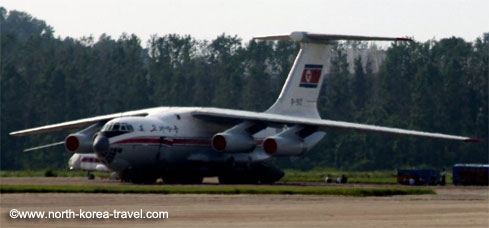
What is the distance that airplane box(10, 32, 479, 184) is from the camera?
148 ft

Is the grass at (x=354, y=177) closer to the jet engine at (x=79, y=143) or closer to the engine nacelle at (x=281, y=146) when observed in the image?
the engine nacelle at (x=281, y=146)

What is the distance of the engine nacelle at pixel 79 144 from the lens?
46.3 m

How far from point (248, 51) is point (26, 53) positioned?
60.6 feet

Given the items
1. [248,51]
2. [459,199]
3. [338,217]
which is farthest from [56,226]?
[248,51]

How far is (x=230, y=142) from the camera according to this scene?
45438 mm

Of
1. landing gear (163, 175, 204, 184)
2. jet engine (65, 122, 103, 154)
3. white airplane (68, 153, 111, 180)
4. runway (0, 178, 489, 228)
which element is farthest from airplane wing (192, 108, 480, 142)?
runway (0, 178, 489, 228)

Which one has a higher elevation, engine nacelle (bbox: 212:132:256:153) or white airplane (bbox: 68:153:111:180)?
engine nacelle (bbox: 212:132:256:153)

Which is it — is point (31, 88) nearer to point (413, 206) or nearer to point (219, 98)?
point (219, 98)

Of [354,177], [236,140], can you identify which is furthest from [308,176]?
[236,140]

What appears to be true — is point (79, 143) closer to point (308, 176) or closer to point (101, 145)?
point (101, 145)

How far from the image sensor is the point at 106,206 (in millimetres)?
27984

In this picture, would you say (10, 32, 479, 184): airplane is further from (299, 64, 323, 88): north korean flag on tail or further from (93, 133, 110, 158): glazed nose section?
(299, 64, 323, 88): north korean flag on tail

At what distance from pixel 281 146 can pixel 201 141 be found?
11.0ft

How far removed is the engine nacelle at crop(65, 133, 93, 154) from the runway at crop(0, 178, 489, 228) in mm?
12561
